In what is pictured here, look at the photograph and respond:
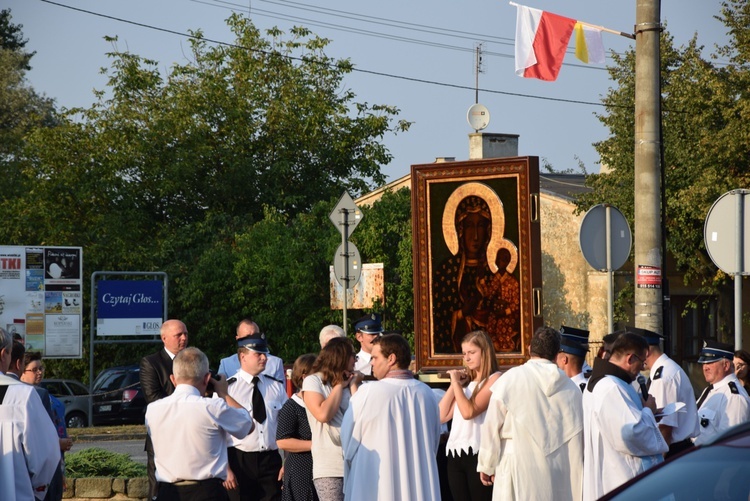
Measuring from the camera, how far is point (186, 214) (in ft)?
147

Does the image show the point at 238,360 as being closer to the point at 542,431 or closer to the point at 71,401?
the point at 542,431

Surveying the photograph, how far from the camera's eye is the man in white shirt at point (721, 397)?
970 cm

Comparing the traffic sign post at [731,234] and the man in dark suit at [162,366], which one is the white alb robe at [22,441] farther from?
the traffic sign post at [731,234]

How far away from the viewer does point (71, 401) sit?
29.4m

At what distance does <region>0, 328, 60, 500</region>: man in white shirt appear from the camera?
7000 mm

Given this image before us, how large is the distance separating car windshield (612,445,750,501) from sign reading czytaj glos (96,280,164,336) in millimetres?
23698

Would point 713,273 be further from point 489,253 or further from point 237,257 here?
point 489,253

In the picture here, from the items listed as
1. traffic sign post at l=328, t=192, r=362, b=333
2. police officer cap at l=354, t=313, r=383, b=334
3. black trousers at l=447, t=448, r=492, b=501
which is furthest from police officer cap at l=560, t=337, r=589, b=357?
traffic sign post at l=328, t=192, r=362, b=333

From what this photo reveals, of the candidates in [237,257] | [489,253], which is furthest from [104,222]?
[489,253]

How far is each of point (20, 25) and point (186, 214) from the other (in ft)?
103

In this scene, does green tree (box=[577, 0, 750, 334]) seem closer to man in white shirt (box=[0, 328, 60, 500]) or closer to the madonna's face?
the madonna's face

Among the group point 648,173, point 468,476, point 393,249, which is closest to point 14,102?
point 393,249

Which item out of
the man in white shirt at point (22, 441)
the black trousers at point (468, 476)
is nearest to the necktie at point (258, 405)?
the black trousers at point (468, 476)

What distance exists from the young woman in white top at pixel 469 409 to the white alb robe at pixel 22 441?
3015 millimetres
